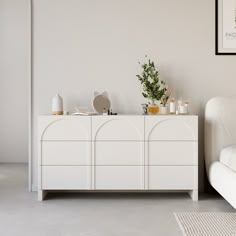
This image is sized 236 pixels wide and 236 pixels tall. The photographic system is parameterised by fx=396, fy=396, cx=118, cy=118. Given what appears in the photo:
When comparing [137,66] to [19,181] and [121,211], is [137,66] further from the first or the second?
[19,181]

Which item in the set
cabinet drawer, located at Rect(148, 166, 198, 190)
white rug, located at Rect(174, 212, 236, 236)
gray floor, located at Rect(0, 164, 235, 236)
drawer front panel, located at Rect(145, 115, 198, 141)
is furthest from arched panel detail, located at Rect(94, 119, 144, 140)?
white rug, located at Rect(174, 212, 236, 236)

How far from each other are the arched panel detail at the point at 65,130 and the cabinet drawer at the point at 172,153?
589 millimetres

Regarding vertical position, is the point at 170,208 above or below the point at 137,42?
below

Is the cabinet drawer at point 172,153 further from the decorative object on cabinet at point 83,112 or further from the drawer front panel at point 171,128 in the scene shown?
the decorative object on cabinet at point 83,112

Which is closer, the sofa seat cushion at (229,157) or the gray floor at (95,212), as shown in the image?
the gray floor at (95,212)

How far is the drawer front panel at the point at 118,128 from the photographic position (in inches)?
138

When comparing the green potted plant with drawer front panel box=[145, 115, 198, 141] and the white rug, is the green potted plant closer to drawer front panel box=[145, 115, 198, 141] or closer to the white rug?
drawer front panel box=[145, 115, 198, 141]

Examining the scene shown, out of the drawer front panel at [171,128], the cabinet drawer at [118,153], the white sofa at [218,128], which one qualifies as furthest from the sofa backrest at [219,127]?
the cabinet drawer at [118,153]

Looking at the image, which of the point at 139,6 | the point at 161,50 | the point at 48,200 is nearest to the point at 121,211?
the point at 48,200

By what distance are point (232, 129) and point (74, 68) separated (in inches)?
64.0

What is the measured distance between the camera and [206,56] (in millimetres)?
3916

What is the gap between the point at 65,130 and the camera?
3.51 m

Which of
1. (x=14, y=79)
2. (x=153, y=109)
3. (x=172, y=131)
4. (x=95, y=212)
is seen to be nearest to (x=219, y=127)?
(x=172, y=131)

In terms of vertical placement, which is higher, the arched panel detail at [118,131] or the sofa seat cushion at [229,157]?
the arched panel detail at [118,131]
